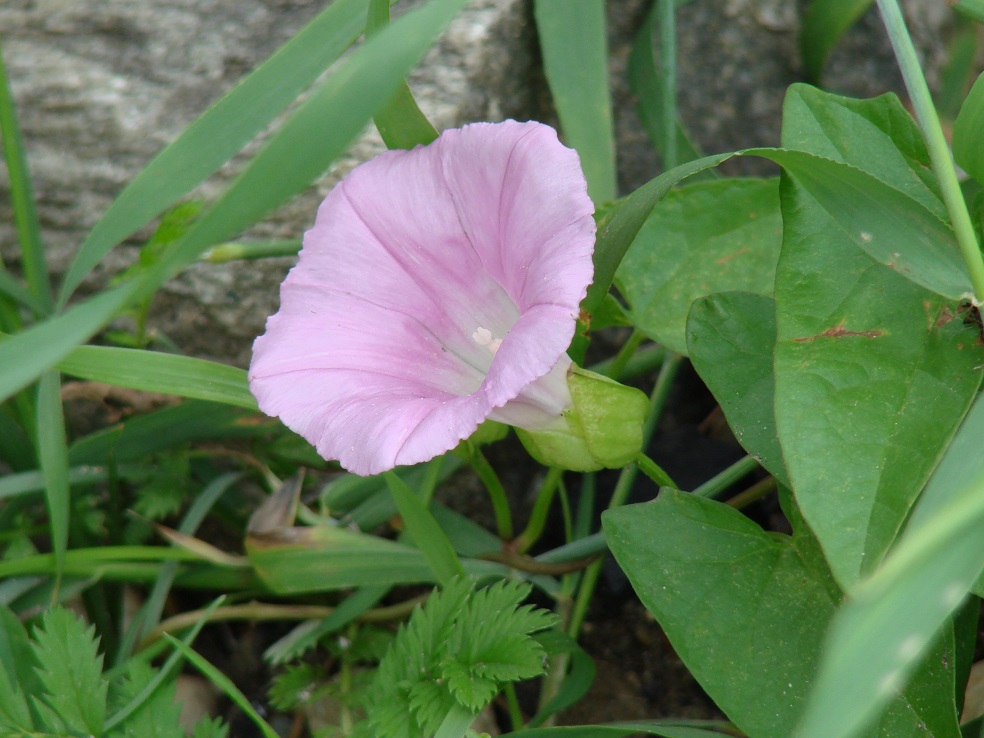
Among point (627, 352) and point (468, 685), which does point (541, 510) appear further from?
point (468, 685)

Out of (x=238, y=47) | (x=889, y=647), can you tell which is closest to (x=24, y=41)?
(x=238, y=47)

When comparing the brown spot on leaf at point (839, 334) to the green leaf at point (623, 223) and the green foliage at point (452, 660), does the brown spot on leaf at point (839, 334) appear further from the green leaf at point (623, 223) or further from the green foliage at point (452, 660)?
the green foliage at point (452, 660)

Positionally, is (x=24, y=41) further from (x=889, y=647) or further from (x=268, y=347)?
(x=889, y=647)

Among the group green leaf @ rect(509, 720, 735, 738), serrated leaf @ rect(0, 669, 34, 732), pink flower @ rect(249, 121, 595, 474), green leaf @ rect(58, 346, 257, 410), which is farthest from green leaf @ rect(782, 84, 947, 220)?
serrated leaf @ rect(0, 669, 34, 732)

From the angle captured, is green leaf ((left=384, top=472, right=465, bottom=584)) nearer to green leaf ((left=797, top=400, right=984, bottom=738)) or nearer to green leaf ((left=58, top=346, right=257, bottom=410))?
green leaf ((left=58, top=346, right=257, bottom=410))

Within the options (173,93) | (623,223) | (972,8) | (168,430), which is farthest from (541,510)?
(173,93)

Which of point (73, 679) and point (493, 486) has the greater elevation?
point (493, 486)
